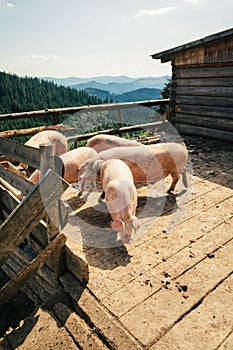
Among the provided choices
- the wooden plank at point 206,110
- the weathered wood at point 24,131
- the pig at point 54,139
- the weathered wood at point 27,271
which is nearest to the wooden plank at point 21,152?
the weathered wood at point 27,271

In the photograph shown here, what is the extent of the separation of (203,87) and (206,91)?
0.20 meters

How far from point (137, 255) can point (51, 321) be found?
3.73ft

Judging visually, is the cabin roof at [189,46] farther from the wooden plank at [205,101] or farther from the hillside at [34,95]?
the hillside at [34,95]

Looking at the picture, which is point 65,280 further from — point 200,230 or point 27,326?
point 200,230

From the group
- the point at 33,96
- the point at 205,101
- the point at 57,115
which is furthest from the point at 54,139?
the point at 33,96

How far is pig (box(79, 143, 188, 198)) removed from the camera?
4.35 meters

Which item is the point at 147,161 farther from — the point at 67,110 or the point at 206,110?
the point at 206,110

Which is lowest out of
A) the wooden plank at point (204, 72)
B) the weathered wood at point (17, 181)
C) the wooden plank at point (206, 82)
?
the weathered wood at point (17, 181)

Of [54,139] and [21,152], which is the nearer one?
[21,152]

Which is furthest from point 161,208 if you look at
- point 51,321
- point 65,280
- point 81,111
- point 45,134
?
point 81,111

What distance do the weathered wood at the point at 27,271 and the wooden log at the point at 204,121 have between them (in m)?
6.93

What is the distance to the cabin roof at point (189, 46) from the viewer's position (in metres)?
7.17

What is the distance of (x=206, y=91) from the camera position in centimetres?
875

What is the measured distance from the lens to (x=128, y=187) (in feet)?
11.1
